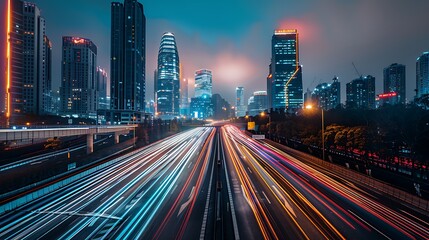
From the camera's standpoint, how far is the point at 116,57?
175 m

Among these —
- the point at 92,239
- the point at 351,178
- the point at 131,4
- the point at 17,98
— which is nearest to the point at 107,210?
the point at 92,239

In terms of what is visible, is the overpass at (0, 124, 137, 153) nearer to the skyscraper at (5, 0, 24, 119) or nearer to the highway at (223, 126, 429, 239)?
the highway at (223, 126, 429, 239)

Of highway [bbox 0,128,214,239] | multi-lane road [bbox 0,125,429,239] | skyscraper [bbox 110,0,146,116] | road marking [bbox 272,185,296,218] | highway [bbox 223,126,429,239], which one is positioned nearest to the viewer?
highway [bbox 223,126,429,239]

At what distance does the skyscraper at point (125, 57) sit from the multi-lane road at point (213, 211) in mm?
155995

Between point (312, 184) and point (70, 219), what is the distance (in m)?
24.1

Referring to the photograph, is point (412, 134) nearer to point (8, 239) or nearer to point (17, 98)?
point (8, 239)

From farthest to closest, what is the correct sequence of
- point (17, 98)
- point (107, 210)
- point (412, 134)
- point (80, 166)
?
point (17, 98)
point (80, 166)
point (412, 134)
point (107, 210)

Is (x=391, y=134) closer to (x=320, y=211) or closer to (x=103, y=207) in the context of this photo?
(x=320, y=211)

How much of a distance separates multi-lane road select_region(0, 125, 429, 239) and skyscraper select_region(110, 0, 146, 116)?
155995 millimetres

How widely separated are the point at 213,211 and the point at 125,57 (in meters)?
185

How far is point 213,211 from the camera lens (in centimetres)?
1756

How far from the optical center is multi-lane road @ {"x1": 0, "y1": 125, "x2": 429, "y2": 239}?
47.1 feet

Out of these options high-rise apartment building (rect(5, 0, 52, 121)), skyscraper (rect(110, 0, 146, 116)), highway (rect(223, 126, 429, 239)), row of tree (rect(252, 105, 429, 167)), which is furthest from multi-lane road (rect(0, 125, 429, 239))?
skyscraper (rect(110, 0, 146, 116))

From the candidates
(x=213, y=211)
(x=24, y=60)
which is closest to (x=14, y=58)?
(x=24, y=60)
